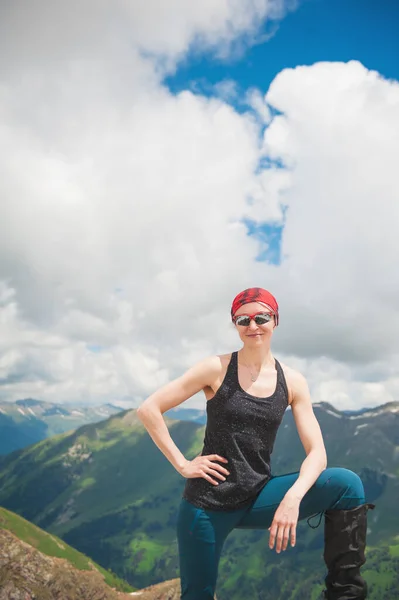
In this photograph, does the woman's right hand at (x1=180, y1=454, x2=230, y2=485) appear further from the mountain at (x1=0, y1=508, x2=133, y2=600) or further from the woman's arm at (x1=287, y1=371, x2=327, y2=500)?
the mountain at (x1=0, y1=508, x2=133, y2=600)

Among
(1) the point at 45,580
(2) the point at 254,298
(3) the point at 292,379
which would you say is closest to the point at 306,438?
(3) the point at 292,379

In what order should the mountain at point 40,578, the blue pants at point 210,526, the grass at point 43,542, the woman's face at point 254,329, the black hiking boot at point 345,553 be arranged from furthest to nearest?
the grass at point 43,542 → the mountain at point 40,578 → the woman's face at point 254,329 → the blue pants at point 210,526 → the black hiking boot at point 345,553

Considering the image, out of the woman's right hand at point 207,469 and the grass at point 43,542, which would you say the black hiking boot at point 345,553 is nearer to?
the woman's right hand at point 207,469

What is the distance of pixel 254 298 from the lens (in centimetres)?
561

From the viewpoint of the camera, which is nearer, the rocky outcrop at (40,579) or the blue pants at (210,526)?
the blue pants at (210,526)

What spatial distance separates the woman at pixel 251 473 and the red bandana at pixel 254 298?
1 cm

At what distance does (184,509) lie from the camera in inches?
199

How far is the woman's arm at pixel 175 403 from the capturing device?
511cm

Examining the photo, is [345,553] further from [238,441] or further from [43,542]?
[43,542]

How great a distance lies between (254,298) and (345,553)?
2.68m

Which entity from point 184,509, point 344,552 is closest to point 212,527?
point 184,509

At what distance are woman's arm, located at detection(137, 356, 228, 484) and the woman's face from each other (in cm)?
48

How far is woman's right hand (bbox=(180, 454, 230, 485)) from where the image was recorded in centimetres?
492

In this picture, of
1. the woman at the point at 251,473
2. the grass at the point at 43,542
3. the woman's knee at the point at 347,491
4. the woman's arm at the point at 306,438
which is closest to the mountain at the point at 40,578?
the woman at the point at 251,473
